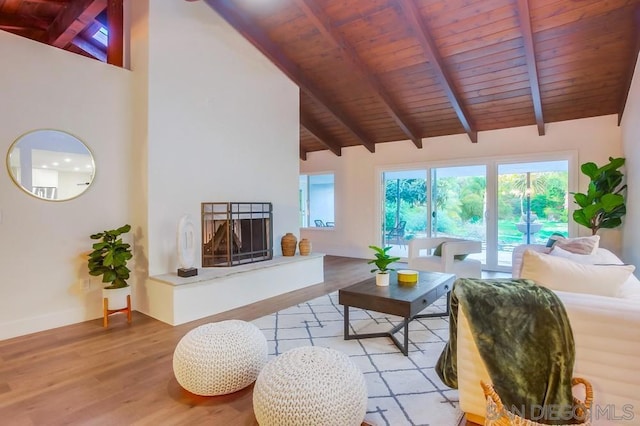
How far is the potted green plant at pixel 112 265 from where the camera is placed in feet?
10.3

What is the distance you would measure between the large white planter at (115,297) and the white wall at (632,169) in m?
5.28

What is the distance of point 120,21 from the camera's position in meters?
3.79

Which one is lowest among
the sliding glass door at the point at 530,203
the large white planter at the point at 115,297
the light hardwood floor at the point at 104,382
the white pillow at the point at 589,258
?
the light hardwood floor at the point at 104,382

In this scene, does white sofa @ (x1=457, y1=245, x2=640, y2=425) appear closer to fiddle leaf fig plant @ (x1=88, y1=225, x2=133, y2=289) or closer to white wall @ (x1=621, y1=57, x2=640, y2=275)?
white wall @ (x1=621, y1=57, x2=640, y2=275)

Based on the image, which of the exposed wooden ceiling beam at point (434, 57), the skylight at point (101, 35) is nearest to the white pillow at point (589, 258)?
the exposed wooden ceiling beam at point (434, 57)

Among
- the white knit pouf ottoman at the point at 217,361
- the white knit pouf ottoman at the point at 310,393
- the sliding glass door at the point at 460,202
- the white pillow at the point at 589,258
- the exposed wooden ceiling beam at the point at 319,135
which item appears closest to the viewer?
the white knit pouf ottoman at the point at 310,393

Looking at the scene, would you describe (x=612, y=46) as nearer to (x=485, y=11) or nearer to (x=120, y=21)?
(x=485, y=11)

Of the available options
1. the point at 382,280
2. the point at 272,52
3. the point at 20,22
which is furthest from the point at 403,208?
the point at 20,22

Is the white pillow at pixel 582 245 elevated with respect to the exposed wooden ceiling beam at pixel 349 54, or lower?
lower

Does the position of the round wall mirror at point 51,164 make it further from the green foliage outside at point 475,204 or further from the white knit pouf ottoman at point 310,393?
the green foliage outside at point 475,204

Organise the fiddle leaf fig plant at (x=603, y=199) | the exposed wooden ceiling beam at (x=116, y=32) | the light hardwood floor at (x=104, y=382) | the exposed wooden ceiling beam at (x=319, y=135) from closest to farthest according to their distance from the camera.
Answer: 1. the light hardwood floor at (x=104, y=382)
2. the exposed wooden ceiling beam at (x=116, y=32)
3. the fiddle leaf fig plant at (x=603, y=199)
4. the exposed wooden ceiling beam at (x=319, y=135)

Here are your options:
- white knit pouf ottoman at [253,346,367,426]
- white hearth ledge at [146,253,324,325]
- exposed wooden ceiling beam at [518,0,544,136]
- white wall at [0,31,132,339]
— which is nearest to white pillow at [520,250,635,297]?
white knit pouf ottoman at [253,346,367,426]

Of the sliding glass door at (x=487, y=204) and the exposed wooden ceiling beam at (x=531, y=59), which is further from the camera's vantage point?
the sliding glass door at (x=487, y=204)

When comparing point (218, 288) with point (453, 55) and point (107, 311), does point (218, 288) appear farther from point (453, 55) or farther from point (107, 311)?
point (453, 55)
